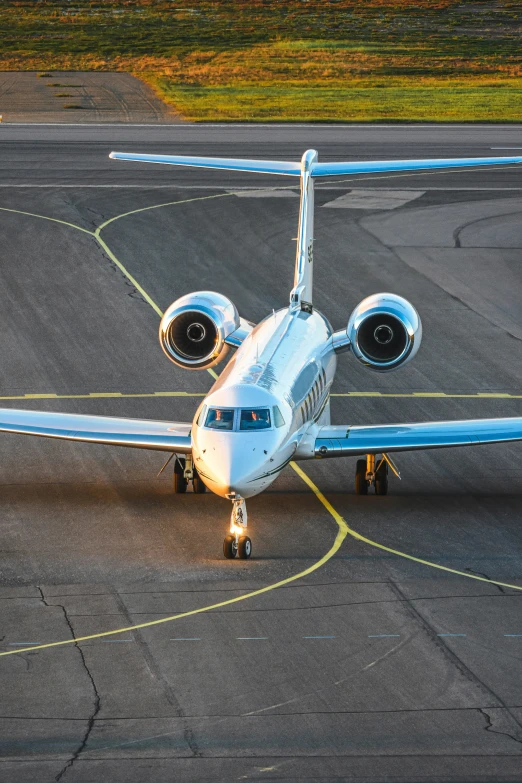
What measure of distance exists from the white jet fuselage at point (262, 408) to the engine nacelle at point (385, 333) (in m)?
0.77

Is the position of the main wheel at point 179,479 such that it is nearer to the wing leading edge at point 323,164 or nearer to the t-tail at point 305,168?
the t-tail at point 305,168

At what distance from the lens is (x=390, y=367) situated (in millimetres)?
24094

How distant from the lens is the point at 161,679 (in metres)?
16.3

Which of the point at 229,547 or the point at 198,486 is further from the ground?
the point at 198,486

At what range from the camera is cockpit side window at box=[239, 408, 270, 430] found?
20156 mm

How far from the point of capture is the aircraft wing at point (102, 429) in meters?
22.3

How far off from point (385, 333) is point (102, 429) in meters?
5.44

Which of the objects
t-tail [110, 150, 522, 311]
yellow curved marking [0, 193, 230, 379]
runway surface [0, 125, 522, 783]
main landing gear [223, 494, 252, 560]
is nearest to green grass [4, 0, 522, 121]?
yellow curved marking [0, 193, 230, 379]

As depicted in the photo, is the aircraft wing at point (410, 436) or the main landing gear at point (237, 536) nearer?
the main landing gear at point (237, 536)

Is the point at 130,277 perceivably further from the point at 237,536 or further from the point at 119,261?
the point at 237,536

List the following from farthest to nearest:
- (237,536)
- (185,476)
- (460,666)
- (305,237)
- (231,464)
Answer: (305,237) → (185,476) → (237,536) → (231,464) → (460,666)

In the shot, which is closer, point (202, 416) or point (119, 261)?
point (202, 416)

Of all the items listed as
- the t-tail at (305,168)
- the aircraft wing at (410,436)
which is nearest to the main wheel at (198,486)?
the aircraft wing at (410,436)

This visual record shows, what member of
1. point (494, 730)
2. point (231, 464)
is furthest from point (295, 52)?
point (494, 730)
